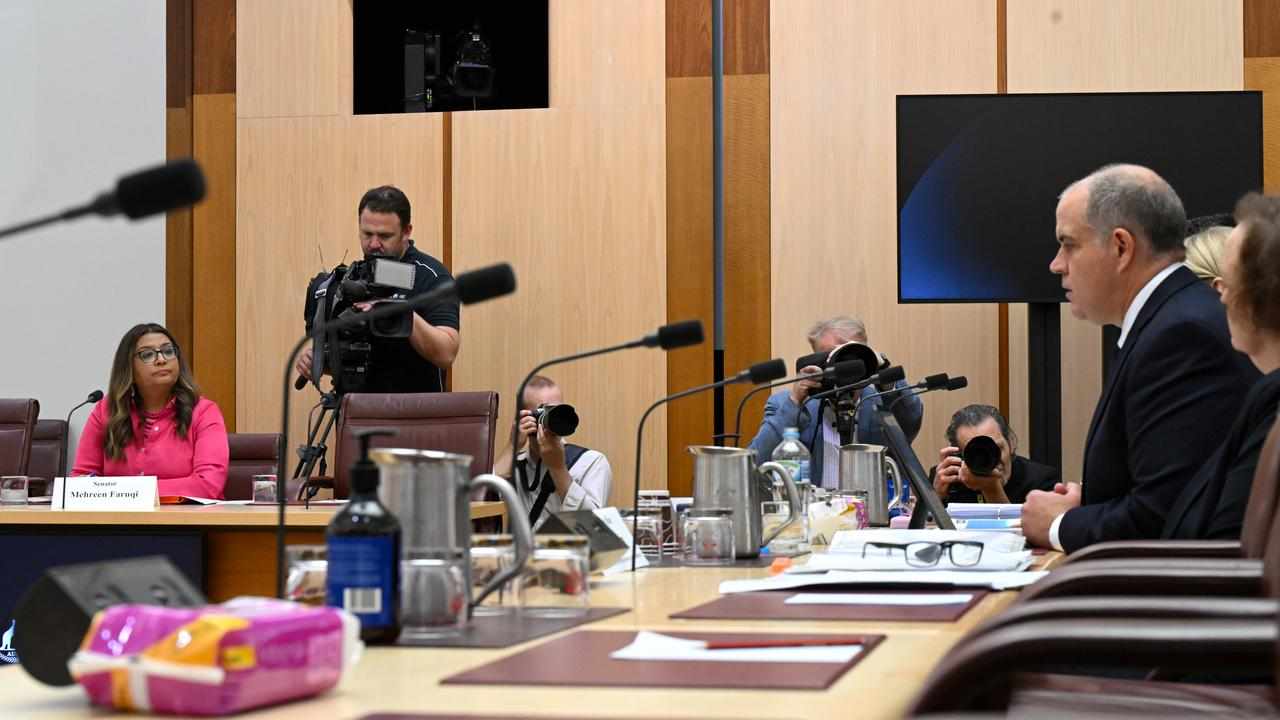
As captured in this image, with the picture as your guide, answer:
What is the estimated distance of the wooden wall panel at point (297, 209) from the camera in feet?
20.6

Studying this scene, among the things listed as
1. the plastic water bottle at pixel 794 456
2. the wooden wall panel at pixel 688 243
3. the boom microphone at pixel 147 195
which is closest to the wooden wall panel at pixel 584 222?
the wooden wall panel at pixel 688 243

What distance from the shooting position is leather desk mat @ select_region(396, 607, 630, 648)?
161 cm

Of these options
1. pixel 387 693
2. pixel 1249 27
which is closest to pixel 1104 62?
pixel 1249 27

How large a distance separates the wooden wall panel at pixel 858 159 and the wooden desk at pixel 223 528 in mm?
2723

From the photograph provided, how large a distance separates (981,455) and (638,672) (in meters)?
2.23

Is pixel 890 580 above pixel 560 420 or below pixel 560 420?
below

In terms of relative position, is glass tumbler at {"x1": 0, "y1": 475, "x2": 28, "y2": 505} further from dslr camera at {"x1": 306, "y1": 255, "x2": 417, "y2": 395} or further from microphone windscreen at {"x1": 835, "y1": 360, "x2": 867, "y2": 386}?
microphone windscreen at {"x1": 835, "y1": 360, "x2": 867, "y2": 386}

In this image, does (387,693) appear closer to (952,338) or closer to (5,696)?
(5,696)

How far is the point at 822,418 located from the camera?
4.19 m

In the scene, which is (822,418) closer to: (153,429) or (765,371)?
(765,371)

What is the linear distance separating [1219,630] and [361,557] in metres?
0.81

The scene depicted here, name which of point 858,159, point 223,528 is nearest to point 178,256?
point 858,159

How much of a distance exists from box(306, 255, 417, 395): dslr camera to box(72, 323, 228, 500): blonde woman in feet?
1.29

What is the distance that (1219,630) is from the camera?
105cm
